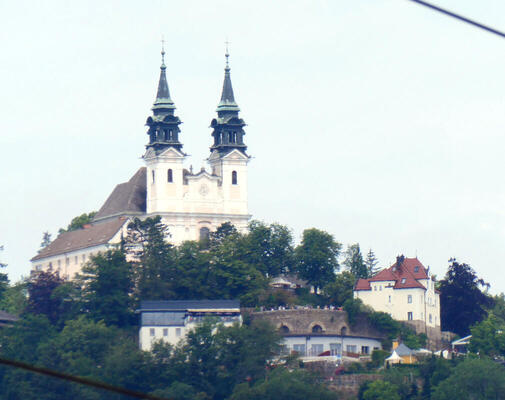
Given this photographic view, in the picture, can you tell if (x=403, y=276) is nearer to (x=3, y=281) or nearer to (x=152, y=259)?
(x=152, y=259)

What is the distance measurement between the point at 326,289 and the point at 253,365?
1539 centimetres

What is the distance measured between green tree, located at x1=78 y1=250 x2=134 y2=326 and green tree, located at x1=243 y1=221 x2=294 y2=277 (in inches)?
360

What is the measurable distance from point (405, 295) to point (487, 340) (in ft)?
21.0

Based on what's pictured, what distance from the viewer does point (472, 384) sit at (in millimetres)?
80500

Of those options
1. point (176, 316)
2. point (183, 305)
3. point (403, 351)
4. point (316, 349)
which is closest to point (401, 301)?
point (403, 351)

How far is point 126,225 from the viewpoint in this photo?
10119 cm

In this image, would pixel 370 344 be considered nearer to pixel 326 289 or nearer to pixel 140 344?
pixel 326 289

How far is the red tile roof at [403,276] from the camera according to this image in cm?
9344

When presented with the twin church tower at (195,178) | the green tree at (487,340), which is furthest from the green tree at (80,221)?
the green tree at (487,340)

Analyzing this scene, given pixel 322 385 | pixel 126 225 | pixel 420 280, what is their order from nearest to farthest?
pixel 322 385
pixel 420 280
pixel 126 225

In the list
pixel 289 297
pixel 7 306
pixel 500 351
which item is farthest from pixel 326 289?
pixel 7 306

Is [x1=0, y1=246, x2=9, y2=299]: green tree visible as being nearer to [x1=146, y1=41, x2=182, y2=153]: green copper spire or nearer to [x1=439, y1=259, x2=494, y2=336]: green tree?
[x1=146, y1=41, x2=182, y2=153]: green copper spire

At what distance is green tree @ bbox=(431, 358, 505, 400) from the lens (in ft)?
262

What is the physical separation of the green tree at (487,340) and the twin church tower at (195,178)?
773 inches
